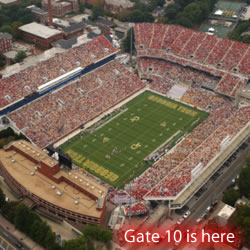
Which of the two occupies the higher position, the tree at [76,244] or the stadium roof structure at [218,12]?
the tree at [76,244]

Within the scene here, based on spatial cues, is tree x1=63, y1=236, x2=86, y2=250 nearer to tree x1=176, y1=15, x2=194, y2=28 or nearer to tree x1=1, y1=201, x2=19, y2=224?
tree x1=1, y1=201, x2=19, y2=224

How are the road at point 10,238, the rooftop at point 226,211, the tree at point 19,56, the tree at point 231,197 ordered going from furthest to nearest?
the tree at point 19,56 < the tree at point 231,197 < the rooftop at point 226,211 < the road at point 10,238

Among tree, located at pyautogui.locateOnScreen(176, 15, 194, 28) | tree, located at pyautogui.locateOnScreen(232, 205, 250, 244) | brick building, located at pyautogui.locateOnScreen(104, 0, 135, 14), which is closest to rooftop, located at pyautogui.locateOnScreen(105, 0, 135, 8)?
brick building, located at pyautogui.locateOnScreen(104, 0, 135, 14)

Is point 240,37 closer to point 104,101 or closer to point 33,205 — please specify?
point 104,101

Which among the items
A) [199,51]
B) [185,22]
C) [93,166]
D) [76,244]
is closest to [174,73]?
[199,51]

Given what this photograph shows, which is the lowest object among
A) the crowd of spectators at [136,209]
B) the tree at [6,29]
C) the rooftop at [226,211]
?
the tree at [6,29]

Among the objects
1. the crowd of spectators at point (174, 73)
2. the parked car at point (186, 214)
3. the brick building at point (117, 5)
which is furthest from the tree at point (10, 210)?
the brick building at point (117, 5)

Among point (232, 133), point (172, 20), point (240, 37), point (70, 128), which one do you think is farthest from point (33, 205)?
point (172, 20)

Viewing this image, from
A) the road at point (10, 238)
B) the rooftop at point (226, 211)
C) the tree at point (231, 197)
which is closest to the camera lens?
the road at point (10, 238)

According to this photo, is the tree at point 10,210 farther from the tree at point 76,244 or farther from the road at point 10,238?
the tree at point 76,244
